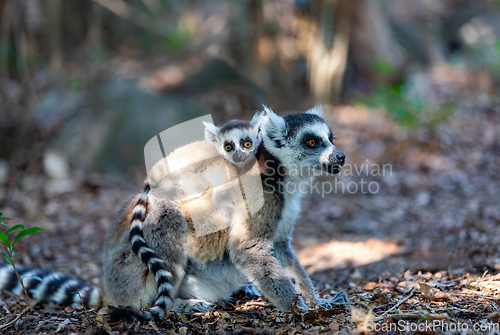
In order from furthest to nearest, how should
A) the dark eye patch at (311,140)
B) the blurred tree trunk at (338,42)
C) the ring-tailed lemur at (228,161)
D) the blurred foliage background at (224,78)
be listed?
the blurred tree trunk at (338,42) < the blurred foliage background at (224,78) < the dark eye patch at (311,140) < the ring-tailed lemur at (228,161)

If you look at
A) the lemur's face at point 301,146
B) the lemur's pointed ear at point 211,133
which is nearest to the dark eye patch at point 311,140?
the lemur's face at point 301,146

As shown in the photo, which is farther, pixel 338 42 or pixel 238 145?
pixel 338 42

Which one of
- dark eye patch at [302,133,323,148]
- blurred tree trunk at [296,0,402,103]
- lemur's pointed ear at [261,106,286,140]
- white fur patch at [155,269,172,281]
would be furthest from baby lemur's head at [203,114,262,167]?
blurred tree trunk at [296,0,402,103]

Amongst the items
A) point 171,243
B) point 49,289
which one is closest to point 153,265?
point 171,243

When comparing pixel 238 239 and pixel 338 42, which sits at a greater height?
pixel 338 42

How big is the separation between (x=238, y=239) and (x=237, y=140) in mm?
1117

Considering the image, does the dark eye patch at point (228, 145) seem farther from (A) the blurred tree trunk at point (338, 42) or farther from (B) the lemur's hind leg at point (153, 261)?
(A) the blurred tree trunk at point (338, 42)

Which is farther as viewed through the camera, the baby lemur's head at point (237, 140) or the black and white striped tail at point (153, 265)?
the baby lemur's head at point (237, 140)

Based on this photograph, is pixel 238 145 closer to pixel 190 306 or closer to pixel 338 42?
pixel 190 306

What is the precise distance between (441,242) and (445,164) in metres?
3.44

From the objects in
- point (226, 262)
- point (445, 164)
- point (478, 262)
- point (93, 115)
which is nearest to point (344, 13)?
point (445, 164)

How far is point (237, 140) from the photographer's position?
186 inches

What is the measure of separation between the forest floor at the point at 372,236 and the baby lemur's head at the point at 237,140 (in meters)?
1.40

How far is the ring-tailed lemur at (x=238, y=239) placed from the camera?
398 centimetres
